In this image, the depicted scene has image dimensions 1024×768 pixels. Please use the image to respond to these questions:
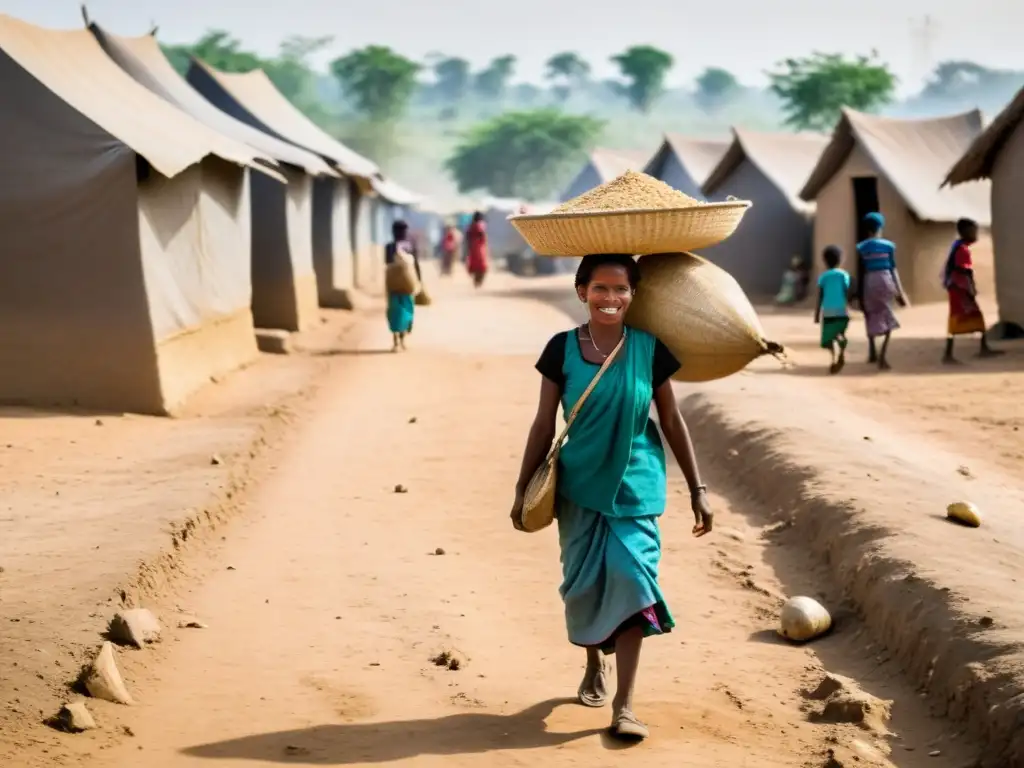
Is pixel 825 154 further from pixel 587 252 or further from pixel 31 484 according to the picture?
pixel 587 252

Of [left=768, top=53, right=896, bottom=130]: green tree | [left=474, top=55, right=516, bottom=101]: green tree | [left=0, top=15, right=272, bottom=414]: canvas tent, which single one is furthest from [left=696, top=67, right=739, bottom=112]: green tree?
[left=0, top=15, right=272, bottom=414]: canvas tent

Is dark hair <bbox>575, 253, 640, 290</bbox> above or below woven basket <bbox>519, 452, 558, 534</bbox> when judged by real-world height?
above

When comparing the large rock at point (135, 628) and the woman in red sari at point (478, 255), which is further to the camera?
the woman in red sari at point (478, 255)

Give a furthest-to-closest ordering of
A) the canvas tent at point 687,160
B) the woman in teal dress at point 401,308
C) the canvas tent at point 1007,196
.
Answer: the canvas tent at point 687,160
the woman in teal dress at point 401,308
the canvas tent at point 1007,196

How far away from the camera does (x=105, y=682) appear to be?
4629 mm

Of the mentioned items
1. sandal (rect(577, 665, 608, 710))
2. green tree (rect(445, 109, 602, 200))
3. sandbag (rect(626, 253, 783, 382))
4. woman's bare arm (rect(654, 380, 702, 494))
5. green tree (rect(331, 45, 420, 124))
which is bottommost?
sandal (rect(577, 665, 608, 710))

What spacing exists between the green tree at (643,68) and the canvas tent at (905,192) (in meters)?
69.1

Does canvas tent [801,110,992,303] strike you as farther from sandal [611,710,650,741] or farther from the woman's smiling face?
sandal [611,710,650,741]

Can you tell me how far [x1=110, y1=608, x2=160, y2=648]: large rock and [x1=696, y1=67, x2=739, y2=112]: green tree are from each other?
15473cm

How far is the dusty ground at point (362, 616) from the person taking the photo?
4.29 m

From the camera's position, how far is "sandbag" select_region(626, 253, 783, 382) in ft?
14.1

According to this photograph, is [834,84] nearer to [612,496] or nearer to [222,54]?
[222,54]

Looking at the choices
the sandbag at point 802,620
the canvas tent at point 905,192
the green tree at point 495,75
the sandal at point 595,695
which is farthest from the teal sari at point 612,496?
the green tree at point 495,75

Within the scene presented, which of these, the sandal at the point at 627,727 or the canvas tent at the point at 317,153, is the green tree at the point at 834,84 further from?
the sandal at the point at 627,727
